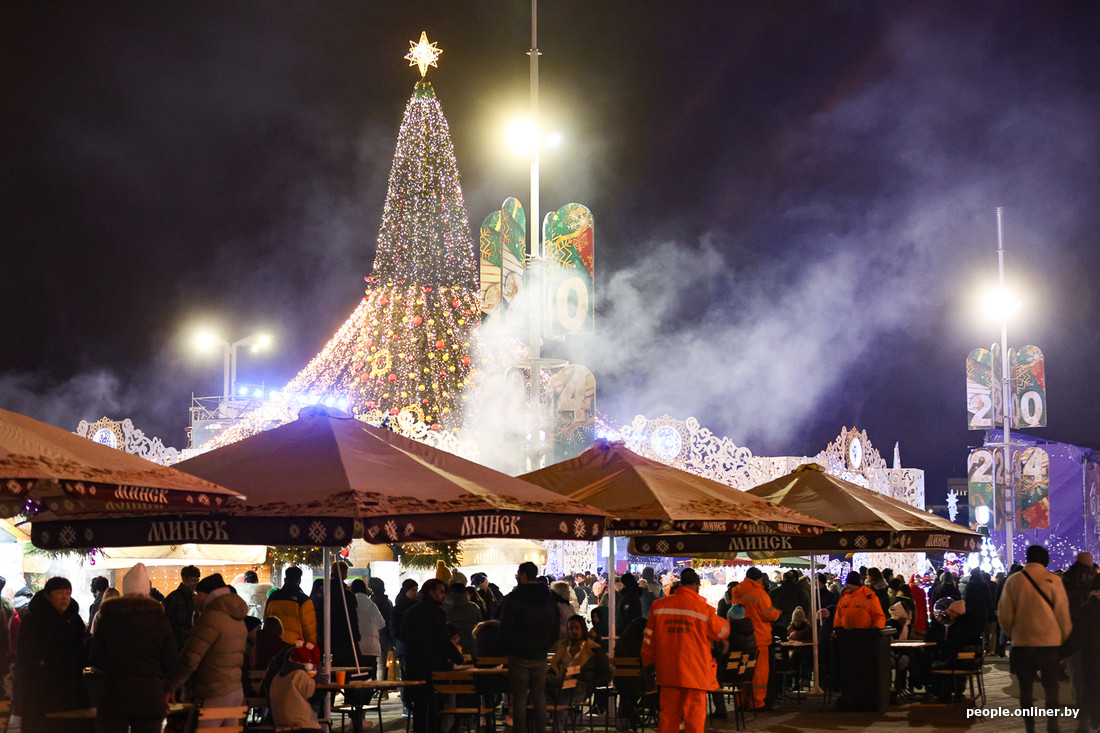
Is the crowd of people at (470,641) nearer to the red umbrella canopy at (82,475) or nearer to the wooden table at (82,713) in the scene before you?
the wooden table at (82,713)

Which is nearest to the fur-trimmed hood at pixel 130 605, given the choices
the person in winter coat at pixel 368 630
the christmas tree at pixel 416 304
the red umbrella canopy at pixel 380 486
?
the red umbrella canopy at pixel 380 486

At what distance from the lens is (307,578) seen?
81.4 feet

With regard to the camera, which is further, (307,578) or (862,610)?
(307,578)

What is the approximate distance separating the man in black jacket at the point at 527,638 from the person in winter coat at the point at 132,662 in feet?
12.0

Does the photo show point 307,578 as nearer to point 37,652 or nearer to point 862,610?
point 862,610

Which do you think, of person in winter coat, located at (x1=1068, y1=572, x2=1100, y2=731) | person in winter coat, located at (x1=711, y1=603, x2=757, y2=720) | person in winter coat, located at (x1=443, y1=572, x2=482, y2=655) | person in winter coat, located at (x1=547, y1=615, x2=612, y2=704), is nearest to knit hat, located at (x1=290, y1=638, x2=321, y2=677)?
person in winter coat, located at (x1=547, y1=615, x2=612, y2=704)

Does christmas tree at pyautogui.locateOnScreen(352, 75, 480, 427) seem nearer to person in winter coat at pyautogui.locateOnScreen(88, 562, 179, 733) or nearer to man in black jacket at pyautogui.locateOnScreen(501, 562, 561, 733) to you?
man in black jacket at pyautogui.locateOnScreen(501, 562, 561, 733)

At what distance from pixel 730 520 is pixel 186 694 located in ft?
18.2

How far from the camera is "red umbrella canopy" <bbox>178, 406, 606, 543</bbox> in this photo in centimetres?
976

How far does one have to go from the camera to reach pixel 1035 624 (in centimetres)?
1198

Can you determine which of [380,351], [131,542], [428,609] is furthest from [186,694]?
[380,351]

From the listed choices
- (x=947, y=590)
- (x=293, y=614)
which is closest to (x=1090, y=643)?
(x=293, y=614)

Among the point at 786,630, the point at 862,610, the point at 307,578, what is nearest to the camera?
the point at 862,610

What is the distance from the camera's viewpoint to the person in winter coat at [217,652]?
31.2 ft
